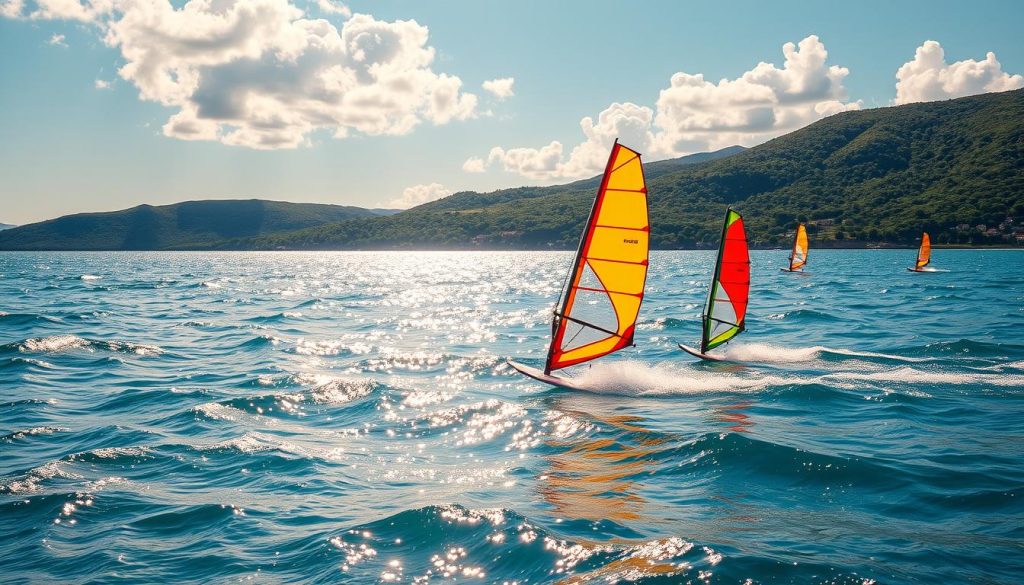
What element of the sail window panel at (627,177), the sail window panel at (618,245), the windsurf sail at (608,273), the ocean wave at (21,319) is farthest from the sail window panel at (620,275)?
the ocean wave at (21,319)

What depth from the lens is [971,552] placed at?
8.40m

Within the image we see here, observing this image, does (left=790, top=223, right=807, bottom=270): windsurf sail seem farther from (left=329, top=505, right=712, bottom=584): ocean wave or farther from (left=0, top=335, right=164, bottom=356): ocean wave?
(left=329, top=505, right=712, bottom=584): ocean wave

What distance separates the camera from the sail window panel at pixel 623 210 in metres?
18.2

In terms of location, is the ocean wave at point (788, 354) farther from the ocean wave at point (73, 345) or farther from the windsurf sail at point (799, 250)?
the windsurf sail at point (799, 250)

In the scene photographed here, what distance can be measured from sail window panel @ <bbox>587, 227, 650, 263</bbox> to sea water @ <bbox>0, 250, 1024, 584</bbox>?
13.2ft

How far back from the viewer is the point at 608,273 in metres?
19.1

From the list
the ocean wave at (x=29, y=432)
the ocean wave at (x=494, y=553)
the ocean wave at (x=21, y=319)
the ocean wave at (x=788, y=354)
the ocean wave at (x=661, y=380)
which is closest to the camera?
the ocean wave at (x=494, y=553)

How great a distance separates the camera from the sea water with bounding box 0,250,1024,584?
8750mm

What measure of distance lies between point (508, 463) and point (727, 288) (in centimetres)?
1496

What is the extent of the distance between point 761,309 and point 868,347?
51.8ft

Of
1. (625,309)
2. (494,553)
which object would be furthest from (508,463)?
(625,309)

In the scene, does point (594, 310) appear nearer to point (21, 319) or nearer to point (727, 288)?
point (727, 288)

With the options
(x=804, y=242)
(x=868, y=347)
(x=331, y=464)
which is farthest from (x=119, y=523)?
(x=804, y=242)

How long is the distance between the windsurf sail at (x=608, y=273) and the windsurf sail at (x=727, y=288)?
6.16 metres
